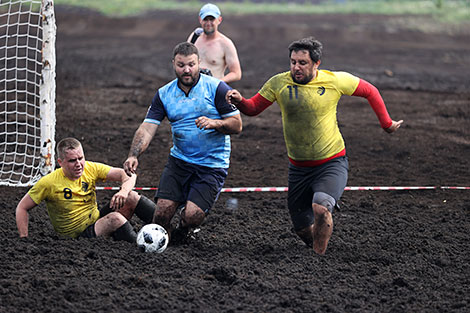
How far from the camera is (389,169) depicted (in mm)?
11648

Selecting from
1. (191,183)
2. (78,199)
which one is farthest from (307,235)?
(78,199)

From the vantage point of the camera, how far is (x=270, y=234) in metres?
8.35

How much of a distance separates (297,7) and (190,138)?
3388 cm

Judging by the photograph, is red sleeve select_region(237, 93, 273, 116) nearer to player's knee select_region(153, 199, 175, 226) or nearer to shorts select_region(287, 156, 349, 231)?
shorts select_region(287, 156, 349, 231)

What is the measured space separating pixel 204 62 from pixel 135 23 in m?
22.5

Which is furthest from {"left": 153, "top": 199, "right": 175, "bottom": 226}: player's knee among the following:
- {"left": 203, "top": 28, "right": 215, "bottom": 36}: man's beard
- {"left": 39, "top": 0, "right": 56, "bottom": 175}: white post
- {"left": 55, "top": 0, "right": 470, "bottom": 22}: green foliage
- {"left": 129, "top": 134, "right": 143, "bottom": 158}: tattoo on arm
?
{"left": 55, "top": 0, "right": 470, "bottom": 22}: green foliage

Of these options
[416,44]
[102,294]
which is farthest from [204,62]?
[416,44]

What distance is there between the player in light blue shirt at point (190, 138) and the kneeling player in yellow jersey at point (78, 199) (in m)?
0.36

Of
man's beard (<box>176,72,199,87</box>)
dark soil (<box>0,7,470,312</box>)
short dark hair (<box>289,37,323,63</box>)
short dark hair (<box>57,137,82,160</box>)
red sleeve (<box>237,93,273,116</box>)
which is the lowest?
dark soil (<box>0,7,470,312</box>)

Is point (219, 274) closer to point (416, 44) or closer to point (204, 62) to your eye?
point (204, 62)

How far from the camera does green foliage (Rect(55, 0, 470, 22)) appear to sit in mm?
35531

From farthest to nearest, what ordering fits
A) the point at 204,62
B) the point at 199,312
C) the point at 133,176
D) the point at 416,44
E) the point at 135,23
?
1. the point at 135,23
2. the point at 416,44
3. the point at 204,62
4. the point at 133,176
5. the point at 199,312

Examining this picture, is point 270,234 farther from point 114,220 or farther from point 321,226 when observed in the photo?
point 114,220

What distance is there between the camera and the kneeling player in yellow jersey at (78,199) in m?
7.02
